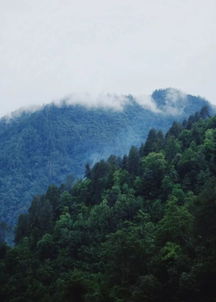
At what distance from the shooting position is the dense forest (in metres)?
35.8

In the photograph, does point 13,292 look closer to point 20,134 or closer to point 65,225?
point 65,225

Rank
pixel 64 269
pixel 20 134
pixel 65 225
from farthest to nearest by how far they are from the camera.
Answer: pixel 20 134
pixel 65 225
pixel 64 269

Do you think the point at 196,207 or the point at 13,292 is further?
the point at 13,292

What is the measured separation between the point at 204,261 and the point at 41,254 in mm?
39576

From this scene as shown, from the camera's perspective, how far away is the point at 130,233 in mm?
47906

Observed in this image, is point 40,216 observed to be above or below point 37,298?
above

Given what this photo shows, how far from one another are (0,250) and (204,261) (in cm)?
4167

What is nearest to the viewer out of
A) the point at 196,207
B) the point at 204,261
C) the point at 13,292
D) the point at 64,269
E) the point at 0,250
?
the point at 204,261

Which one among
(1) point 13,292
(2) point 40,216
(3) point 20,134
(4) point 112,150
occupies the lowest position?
(1) point 13,292

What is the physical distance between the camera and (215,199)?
117 feet

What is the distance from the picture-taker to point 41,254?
68500 millimetres

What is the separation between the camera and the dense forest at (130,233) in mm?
35844

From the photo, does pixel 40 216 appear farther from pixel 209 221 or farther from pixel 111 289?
pixel 209 221

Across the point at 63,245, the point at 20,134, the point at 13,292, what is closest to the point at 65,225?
the point at 63,245
